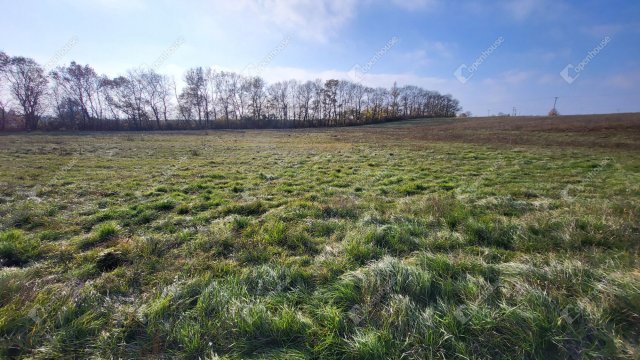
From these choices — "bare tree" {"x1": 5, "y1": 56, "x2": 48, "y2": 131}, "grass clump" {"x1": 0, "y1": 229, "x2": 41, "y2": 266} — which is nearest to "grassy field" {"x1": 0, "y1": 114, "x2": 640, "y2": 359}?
"grass clump" {"x1": 0, "y1": 229, "x2": 41, "y2": 266}

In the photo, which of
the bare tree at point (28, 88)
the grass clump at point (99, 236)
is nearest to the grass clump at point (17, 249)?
the grass clump at point (99, 236)

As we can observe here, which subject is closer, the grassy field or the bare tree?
the grassy field

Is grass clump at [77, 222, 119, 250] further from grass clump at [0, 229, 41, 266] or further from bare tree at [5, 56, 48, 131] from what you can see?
bare tree at [5, 56, 48, 131]

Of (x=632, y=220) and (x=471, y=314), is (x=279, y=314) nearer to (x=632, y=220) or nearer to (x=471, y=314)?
(x=471, y=314)

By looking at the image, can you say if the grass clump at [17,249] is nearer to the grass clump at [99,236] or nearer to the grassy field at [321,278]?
the grassy field at [321,278]

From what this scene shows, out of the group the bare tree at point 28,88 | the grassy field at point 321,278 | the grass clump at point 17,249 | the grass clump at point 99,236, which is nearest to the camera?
the grassy field at point 321,278

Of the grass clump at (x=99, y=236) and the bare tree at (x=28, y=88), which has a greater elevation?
the bare tree at (x=28, y=88)

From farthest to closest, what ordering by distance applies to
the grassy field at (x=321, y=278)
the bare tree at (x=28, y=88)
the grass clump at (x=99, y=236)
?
the bare tree at (x=28, y=88)
the grass clump at (x=99, y=236)
the grassy field at (x=321, y=278)

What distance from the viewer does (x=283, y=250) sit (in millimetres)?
4215

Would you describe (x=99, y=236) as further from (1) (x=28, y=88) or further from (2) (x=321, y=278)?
(1) (x=28, y=88)

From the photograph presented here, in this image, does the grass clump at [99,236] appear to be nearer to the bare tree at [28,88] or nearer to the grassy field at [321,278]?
the grassy field at [321,278]

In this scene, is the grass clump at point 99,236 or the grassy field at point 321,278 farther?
the grass clump at point 99,236

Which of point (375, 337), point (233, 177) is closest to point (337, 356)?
point (375, 337)

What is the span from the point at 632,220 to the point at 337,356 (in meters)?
6.05
